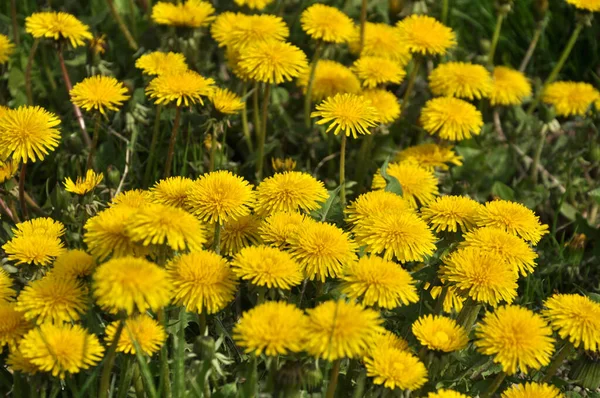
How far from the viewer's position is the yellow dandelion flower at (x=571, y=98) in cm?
311

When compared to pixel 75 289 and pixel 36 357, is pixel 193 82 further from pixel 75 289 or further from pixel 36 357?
pixel 36 357

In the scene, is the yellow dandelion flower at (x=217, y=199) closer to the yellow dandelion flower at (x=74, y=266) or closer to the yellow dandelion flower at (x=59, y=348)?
the yellow dandelion flower at (x=74, y=266)

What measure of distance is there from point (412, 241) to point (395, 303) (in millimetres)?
234

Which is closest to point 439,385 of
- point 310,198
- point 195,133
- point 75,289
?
point 310,198

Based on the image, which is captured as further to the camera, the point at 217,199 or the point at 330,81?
the point at 330,81

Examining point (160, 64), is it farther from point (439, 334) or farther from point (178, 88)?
point (439, 334)

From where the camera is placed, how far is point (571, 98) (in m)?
3.12

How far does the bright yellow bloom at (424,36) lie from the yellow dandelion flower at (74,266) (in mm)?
1421

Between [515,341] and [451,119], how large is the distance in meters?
1.15

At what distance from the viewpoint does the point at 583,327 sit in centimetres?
177

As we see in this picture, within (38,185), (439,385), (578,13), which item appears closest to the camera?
(439,385)

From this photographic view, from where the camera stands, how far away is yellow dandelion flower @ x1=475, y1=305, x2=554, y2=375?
166 centimetres

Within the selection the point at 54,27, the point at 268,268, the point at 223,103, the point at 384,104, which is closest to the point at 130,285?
the point at 268,268

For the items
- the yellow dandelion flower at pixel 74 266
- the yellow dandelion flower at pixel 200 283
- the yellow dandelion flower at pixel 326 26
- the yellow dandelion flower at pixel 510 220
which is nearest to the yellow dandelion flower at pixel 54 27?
the yellow dandelion flower at pixel 326 26
